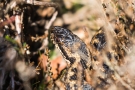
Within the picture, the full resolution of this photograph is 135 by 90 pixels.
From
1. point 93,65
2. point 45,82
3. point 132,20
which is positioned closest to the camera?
point 93,65

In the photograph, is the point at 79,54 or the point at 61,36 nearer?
the point at 79,54

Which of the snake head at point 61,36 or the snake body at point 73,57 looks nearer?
the snake body at point 73,57

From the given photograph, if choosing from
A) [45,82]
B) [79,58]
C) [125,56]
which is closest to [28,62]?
[45,82]

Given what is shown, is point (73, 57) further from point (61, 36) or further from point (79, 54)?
point (61, 36)

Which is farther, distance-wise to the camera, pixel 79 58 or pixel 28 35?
pixel 28 35

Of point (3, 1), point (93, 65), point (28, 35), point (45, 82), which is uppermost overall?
point (3, 1)

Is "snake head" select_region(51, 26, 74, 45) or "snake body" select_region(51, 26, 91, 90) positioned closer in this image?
"snake body" select_region(51, 26, 91, 90)

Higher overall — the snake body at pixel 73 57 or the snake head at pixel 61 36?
the snake head at pixel 61 36

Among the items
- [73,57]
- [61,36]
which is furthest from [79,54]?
[61,36]

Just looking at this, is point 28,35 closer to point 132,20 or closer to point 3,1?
point 3,1

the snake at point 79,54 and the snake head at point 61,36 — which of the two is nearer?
the snake at point 79,54

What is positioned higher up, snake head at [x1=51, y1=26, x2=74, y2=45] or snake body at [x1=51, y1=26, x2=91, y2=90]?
snake head at [x1=51, y1=26, x2=74, y2=45]
